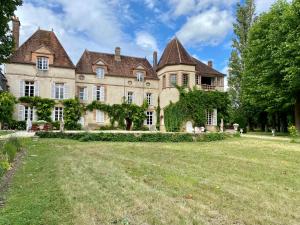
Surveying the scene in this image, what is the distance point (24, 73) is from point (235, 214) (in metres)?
28.6

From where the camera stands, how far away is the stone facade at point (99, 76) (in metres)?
29.1

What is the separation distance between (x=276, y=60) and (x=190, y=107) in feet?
32.4

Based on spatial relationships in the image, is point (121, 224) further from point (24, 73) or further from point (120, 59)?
point (120, 59)

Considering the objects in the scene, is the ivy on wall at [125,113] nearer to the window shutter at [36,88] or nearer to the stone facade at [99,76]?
the stone facade at [99,76]

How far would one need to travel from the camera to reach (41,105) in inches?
1136

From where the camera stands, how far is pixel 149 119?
3462 cm

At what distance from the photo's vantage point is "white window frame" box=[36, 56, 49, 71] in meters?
29.4

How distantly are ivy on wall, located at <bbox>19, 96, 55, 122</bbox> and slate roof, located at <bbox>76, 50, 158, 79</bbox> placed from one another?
5319 millimetres

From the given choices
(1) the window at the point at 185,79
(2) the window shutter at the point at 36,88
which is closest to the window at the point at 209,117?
(1) the window at the point at 185,79

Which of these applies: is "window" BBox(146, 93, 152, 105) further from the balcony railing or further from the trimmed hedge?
the trimmed hedge

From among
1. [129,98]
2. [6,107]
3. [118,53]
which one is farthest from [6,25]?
[118,53]

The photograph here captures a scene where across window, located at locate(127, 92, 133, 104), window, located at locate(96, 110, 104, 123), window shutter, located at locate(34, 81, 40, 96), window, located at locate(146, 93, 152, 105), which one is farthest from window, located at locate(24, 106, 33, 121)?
window, located at locate(146, 93, 152, 105)

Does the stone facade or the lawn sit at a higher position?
the stone facade

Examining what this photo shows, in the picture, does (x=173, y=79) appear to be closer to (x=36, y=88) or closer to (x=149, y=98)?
(x=149, y=98)
